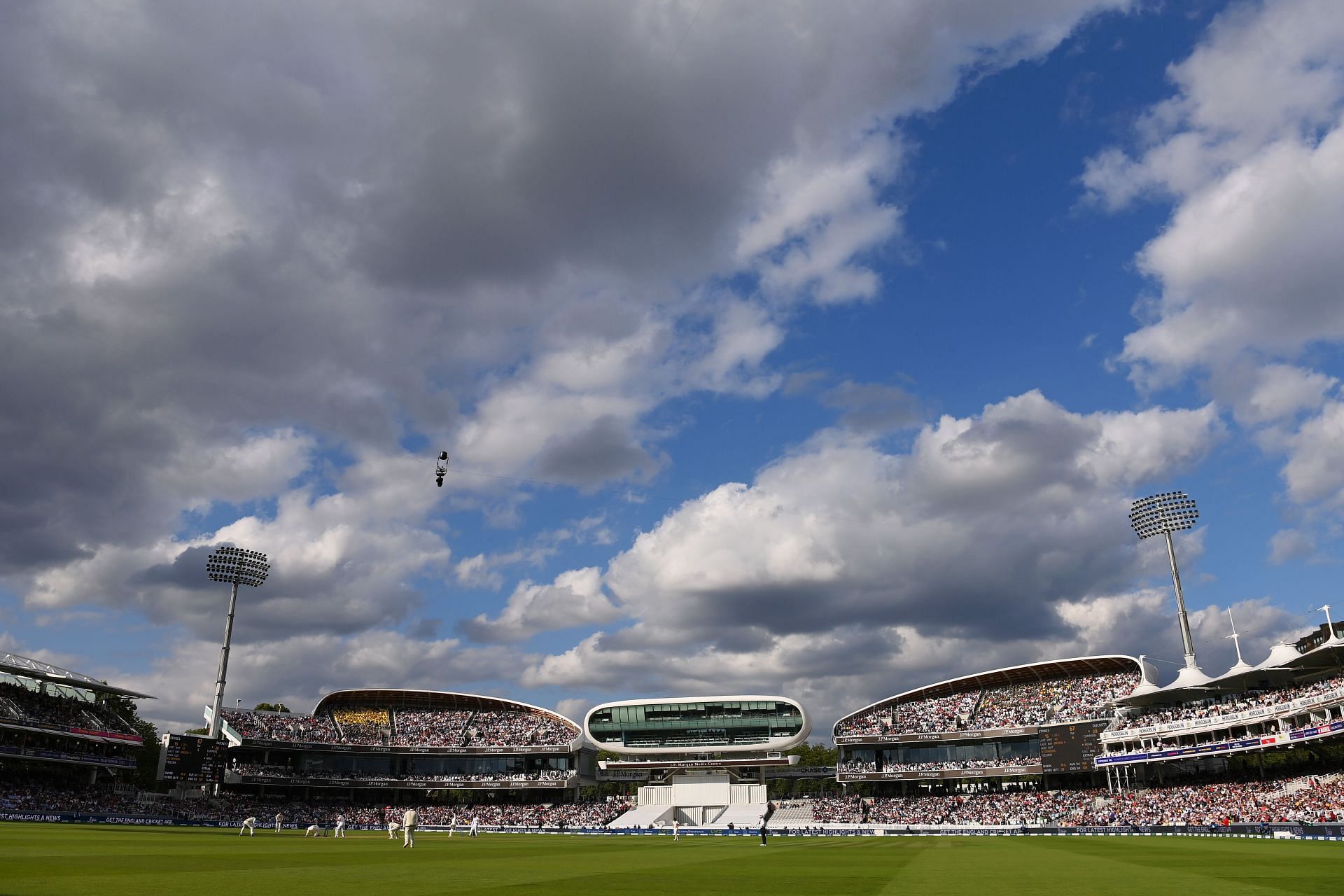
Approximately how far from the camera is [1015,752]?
96.0 meters

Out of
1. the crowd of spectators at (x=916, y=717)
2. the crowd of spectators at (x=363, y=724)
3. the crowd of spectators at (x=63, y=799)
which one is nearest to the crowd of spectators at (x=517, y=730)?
the crowd of spectators at (x=363, y=724)

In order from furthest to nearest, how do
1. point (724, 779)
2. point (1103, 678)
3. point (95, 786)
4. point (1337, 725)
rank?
point (724, 779), point (1103, 678), point (95, 786), point (1337, 725)

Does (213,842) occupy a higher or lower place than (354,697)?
lower

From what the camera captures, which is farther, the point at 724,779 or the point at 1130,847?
the point at 724,779

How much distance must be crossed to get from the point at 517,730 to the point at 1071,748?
230 ft

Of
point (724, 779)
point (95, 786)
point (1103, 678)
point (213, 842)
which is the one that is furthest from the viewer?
point (724, 779)

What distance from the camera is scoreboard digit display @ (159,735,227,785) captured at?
246ft

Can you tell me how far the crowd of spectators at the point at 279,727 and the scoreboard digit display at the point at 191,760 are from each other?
28944 mm

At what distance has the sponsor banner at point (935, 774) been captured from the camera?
9294 cm

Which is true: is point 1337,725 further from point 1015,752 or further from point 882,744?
point 882,744

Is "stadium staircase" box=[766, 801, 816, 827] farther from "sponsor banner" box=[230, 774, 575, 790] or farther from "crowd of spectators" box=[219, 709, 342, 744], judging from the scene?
"crowd of spectators" box=[219, 709, 342, 744]

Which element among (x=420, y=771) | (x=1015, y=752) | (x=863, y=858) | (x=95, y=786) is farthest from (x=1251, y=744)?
(x=95, y=786)

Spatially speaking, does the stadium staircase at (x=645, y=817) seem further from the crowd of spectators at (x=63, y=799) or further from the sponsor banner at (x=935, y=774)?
the crowd of spectators at (x=63, y=799)

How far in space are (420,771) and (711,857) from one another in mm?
90836
